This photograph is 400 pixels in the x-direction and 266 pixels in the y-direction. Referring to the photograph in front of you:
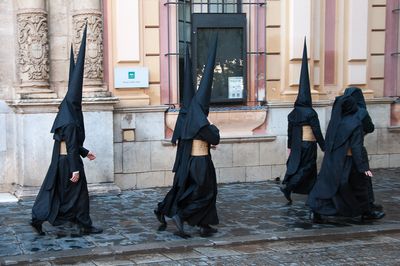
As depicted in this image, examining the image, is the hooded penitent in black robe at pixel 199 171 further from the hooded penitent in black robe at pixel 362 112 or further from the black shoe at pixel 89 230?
the hooded penitent in black robe at pixel 362 112

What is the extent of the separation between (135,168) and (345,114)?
14.7 ft

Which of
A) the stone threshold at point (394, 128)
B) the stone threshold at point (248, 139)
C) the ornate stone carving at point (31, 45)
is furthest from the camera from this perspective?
the stone threshold at point (394, 128)

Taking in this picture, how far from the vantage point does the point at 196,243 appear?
7.46 m

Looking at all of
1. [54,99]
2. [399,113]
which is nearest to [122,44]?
[54,99]

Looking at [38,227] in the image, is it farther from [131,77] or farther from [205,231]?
[131,77]

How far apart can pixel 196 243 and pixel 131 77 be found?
15.4ft

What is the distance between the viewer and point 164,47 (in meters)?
11.7

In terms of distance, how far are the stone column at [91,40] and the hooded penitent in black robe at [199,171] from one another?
3.54m

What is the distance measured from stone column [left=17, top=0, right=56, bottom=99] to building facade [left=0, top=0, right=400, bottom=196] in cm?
2

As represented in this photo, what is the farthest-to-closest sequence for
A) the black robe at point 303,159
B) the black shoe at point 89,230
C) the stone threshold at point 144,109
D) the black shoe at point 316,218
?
the stone threshold at point 144,109 → the black robe at point 303,159 → the black shoe at point 316,218 → the black shoe at point 89,230

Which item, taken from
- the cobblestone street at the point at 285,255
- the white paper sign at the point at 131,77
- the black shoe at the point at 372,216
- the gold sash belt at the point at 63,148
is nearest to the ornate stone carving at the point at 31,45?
the white paper sign at the point at 131,77

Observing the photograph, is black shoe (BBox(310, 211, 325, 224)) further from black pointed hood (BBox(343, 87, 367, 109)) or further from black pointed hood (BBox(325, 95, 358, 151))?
black pointed hood (BBox(343, 87, 367, 109))

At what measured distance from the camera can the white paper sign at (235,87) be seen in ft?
40.2

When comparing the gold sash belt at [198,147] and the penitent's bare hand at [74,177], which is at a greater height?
the gold sash belt at [198,147]
